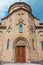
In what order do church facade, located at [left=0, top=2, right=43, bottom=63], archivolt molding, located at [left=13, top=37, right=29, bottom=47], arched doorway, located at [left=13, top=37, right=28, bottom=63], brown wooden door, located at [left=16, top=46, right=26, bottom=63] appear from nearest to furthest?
brown wooden door, located at [left=16, top=46, right=26, bottom=63], arched doorway, located at [left=13, top=37, right=28, bottom=63], church facade, located at [left=0, top=2, right=43, bottom=63], archivolt molding, located at [left=13, top=37, right=29, bottom=47]

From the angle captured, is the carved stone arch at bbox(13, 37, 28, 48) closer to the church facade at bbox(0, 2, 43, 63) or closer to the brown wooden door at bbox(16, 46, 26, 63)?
the church facade at bbox(0, 2, 43, 63)

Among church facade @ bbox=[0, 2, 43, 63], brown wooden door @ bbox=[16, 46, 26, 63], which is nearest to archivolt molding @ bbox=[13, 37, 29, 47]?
church facade @ bbox=[0, 2, 43, 63]

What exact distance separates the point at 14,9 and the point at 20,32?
5.88m

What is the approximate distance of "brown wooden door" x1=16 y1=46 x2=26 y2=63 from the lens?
2183cm

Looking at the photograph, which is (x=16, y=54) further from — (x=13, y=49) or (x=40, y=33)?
(x=40, y=33)

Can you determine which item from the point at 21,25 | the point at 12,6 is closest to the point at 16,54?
the point at 21,25

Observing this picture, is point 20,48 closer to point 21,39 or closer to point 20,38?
point 21,39

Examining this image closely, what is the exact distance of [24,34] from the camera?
2288 cm

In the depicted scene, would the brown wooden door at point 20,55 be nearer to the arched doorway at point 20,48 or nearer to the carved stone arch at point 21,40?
the arched doorway at point 20,48

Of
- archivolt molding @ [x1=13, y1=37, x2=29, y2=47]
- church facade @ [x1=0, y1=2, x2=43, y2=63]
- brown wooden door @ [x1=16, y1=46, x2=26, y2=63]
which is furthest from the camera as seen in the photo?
archivolt molding @ [x1=13, y1=37, x2=29, y2=47]

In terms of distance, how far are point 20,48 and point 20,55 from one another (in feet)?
4.05

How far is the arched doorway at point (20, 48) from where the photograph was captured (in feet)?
72.2

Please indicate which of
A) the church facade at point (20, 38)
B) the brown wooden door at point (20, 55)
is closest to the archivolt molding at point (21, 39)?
the church facade at point (20, 38)

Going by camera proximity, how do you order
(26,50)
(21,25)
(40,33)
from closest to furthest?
(26,50), (21,25), (40,33)
